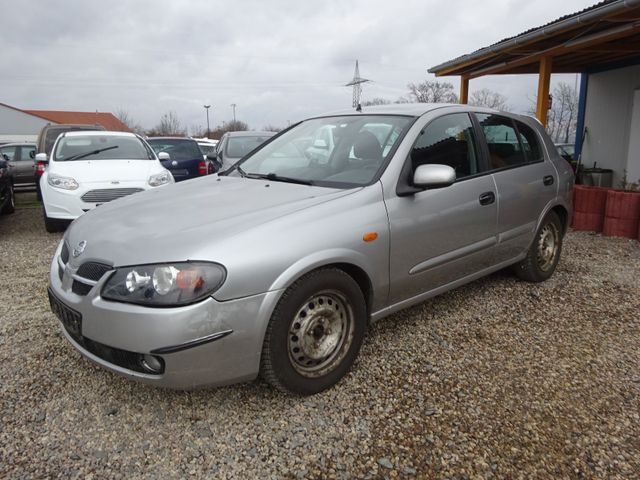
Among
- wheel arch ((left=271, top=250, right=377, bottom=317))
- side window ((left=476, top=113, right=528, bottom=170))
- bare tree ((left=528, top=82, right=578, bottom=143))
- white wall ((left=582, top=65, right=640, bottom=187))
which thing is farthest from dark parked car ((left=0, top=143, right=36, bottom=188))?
bare tree ((left=528, top=82, right=578, bottom=143))

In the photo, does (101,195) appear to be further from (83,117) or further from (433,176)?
(83,117)

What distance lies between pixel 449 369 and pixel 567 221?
250 centimetres

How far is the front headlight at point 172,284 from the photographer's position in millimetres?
2152

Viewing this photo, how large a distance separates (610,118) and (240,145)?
7.52 metres

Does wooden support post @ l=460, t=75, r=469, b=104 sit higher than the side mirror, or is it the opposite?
wooden support post @ l=460, t=75, r=469, b=104

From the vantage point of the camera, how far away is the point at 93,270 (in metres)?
2.40

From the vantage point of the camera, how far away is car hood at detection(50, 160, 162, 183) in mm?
6684

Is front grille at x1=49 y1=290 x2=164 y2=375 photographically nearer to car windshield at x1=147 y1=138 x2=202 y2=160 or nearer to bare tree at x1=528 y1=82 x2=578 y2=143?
car windshield at x1=147 y1=138 x2=202 y2=160

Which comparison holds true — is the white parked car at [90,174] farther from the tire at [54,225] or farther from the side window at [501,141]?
the side window at [501,141]

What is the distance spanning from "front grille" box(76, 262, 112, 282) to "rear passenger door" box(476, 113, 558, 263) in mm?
2797

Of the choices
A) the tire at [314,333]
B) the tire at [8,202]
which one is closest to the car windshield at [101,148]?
the tire at [8,202]

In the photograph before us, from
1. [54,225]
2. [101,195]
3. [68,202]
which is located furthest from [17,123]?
[101,195]

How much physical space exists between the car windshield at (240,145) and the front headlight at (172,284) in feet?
24.4

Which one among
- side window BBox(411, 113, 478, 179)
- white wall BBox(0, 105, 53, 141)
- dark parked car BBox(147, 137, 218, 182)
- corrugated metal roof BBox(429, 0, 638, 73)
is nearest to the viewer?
side window BBox(411, 113, 478, 179)
